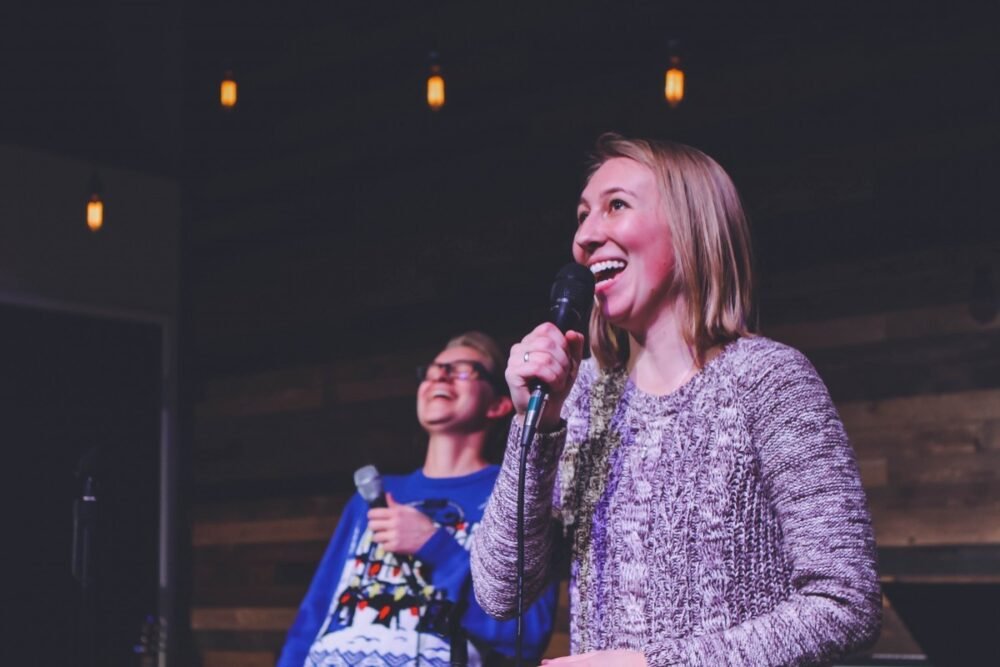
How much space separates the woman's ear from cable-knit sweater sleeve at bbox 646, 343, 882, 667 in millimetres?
1944

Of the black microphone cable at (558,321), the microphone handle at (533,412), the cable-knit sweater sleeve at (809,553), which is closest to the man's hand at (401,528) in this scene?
the black microphone cable at (558,321)

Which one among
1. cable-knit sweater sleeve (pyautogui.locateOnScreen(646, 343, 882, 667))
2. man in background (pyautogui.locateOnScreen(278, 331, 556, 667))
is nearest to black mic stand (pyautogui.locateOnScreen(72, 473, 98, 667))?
man in background (pyautogui.locateOnScreen(278, 331, 556, 667))

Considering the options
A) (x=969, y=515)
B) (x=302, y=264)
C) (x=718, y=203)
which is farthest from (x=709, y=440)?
(x=302, y=264)

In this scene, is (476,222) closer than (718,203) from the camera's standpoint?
No

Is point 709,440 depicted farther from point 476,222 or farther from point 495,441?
point 476,222

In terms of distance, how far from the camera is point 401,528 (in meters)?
2.86

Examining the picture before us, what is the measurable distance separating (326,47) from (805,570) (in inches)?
174

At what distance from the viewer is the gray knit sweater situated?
1.31 m

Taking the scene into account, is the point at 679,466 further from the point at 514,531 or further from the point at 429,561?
the point at 429,561

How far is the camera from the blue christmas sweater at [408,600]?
2.77 meters

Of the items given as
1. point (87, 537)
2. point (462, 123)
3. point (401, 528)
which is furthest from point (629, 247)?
point (462, 123)

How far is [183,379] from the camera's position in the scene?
5.82 m

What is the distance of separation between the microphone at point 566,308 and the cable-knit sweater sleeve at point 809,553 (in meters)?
0.28

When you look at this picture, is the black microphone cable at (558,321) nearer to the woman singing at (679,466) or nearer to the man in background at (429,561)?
the woman singing at (679,466)
